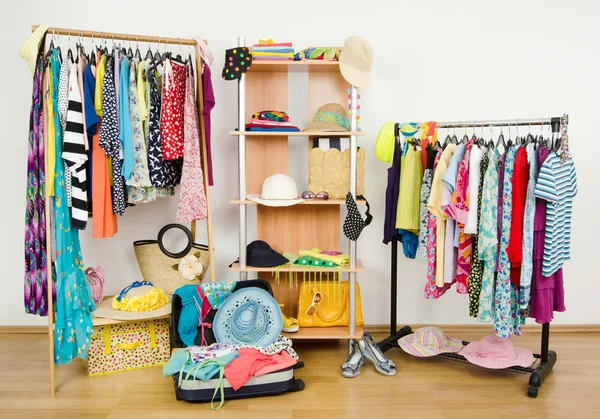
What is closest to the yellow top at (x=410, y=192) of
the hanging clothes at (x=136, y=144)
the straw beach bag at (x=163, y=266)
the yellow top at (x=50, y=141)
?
the straw beach bag at (x=163, y=266)

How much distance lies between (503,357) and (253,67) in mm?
2185

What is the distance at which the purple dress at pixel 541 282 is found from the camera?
2.64 m

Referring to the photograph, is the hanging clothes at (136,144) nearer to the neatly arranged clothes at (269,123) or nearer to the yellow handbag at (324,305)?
the neatly arranged clothes at (269,123)

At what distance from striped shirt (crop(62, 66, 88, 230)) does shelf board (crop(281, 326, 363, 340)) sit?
135cm

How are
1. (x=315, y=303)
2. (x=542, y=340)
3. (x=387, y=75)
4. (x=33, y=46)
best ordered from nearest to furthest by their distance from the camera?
(x=33, y=46)
(x=542, y=340)
(x=315, y=303)
(x=387, y=75)

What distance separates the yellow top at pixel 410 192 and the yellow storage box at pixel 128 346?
150cm

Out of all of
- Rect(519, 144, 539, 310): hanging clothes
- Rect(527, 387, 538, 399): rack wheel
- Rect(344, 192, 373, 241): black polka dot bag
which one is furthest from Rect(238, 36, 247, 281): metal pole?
Rect(527, 387, 538, 399): rack wheel

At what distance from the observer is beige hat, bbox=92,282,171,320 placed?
3041 millimetres

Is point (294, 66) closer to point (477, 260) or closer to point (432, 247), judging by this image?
point (432, 247)

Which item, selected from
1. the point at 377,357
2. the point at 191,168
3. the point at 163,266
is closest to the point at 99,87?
the point at 191,168

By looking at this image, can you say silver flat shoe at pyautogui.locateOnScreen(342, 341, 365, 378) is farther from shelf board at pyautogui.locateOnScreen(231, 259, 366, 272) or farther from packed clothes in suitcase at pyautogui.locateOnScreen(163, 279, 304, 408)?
shelf board at pyautogui.locateOnScreen(231, 259, 366, 272)

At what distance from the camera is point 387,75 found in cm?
370

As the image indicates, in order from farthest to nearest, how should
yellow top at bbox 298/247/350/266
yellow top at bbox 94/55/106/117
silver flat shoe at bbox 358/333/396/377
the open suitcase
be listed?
1. yellow top at bbox 298/247/350/266
2. silver flat shoe at bbox 358/333/396/377
3. yellow top at bbox 94/55/106/117
4. the open suitcase

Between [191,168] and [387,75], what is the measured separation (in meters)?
1.51
